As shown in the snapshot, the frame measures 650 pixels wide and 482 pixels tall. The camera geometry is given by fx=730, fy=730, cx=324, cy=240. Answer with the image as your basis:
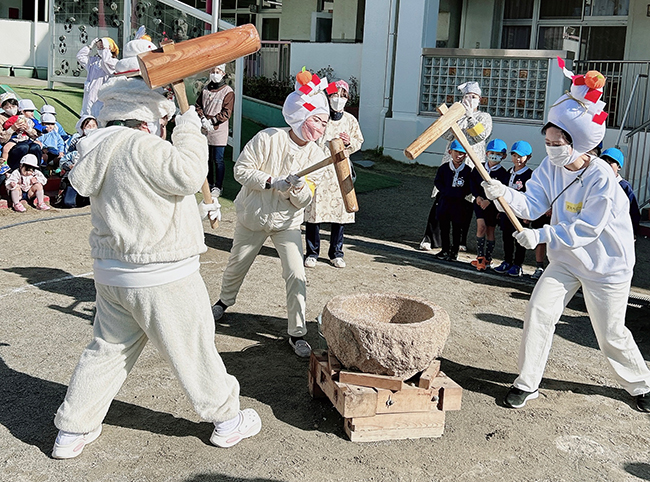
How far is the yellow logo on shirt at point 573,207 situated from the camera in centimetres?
453

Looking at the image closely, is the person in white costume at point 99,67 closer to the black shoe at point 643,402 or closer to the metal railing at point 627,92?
the metal railing at point 627,92

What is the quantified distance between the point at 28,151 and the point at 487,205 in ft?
19.2

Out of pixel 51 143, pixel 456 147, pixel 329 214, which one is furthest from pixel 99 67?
pixel 456 147

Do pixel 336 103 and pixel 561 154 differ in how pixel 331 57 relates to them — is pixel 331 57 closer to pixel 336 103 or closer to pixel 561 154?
pixel 336 103

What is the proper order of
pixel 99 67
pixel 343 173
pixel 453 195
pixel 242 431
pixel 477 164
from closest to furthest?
pixel 242 431, pixel 477 164, pixel 343 173, pixel 453 195, pixel 99 67

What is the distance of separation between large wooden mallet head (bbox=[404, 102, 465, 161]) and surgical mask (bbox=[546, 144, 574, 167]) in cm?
61

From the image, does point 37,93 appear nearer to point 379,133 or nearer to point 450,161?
point 379,133

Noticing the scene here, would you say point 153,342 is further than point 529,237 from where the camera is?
No

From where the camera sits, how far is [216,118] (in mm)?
10492

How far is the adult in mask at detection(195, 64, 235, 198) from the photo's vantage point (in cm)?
1034

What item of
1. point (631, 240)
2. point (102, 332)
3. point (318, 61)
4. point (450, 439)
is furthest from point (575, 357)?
point (318, 61)

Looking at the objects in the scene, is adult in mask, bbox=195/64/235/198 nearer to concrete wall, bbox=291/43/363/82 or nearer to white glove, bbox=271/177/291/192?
white glove, bbox=271/177/291/192

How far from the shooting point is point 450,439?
4.14 metres

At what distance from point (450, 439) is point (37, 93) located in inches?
470
